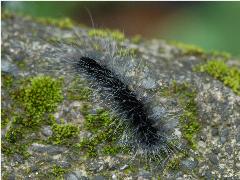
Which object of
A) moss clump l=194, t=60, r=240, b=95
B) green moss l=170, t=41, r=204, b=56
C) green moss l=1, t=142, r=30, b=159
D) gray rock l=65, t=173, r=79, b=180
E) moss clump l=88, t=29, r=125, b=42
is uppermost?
moss clump l=88, t=29, r=125, b=42

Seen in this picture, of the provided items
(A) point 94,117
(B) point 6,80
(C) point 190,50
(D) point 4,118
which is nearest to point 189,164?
(A) point 94,117

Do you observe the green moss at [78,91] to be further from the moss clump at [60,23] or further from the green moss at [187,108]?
the moss clump at [60,23]

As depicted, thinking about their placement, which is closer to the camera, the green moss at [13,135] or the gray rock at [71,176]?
the gray rock at [71,176]

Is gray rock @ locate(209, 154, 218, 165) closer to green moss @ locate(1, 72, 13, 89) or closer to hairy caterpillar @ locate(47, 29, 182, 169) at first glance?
hairy caterpillar @ locate(47, 29, 182, 169)

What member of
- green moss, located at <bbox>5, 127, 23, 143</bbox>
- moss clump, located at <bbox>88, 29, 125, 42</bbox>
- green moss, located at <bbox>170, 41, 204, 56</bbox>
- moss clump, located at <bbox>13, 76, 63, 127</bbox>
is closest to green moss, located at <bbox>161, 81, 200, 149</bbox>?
green moss, located at <bbox>170, 41, 204, 56</bbox>

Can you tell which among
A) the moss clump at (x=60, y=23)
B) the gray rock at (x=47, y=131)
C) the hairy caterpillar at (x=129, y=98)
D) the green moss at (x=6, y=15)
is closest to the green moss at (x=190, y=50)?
the hairy caterpillar at (x=129, y=98)

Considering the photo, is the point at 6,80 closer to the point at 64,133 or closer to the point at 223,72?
the point at 64,133
